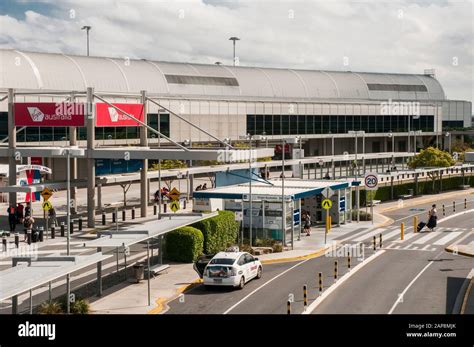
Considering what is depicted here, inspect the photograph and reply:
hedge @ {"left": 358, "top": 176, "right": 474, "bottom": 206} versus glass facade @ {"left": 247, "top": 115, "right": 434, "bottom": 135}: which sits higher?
glass facade @ {"left": 247, "top": 115, "right": 434, "bottom": 135}

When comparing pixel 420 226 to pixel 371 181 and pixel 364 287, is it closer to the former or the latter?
pixel 371 181

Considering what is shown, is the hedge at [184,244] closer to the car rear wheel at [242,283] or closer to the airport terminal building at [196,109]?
the car rear wheel at [242,283]

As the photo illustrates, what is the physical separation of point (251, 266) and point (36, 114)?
24.4 metres

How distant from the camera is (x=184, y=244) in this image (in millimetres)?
32219

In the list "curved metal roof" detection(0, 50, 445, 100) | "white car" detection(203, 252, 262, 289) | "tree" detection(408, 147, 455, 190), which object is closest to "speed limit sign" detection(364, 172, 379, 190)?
A: "white car" detection(203, 252, 262, 289)

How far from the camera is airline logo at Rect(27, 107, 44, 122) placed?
4706 cm

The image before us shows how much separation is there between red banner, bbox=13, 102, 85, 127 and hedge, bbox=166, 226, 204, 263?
685 inches

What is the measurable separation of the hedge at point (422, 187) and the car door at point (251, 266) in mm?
33048

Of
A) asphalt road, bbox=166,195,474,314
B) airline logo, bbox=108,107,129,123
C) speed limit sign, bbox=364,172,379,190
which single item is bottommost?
asphalt road, bbox=166,195,474,314

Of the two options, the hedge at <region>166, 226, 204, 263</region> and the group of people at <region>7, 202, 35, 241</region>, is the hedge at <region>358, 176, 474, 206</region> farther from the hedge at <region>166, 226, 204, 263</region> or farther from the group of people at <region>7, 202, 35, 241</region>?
the hedge at <region>166, 226, 204, 263</region>

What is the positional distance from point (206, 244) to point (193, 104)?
53.8 meters

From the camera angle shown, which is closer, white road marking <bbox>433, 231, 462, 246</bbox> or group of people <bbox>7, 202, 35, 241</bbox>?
white road marking <bbox>433, 231, 462, 246</bbox>

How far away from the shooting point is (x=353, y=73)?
396ft

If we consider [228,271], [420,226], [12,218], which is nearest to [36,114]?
[12,218]
